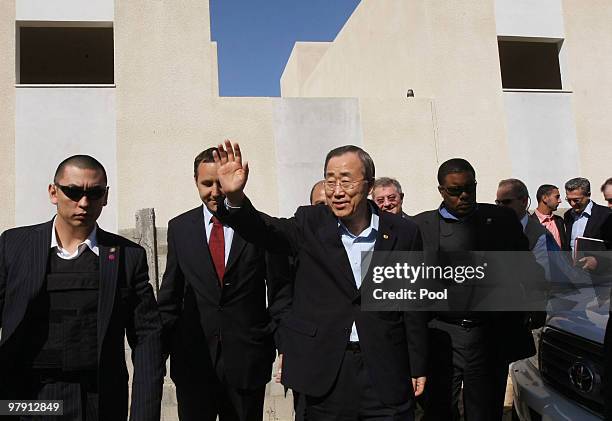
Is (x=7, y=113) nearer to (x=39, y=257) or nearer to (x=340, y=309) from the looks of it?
(x=39, y=257)

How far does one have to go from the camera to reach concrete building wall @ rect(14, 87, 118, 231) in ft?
33.2

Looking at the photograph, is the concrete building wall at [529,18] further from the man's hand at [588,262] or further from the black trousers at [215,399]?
the black trousers at [215,399]

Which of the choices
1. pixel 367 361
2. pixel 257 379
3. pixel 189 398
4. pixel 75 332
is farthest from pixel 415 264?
pixel 75 332

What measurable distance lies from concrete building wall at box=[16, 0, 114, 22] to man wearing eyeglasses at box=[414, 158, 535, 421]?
9188 mm

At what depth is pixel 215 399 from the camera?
10.2 feet

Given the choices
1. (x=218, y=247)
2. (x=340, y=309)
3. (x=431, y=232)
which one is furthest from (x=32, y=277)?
(x=431, y=232)

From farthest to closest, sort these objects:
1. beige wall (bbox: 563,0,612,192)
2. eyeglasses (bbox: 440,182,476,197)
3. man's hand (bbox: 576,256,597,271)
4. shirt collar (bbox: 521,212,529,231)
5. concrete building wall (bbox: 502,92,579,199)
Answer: beige wall (bbox: 563,0,612,192), concrete building wall (bbox: 502,92,579,199), shirt collar (bbox: 521,212,529,231), man's hand (bbox: 576,256,597,271), eyeglasses (bbox: 440,182,476,197)

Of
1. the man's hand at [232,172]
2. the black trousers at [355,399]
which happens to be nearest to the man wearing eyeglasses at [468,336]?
the black trousers at [355,399]

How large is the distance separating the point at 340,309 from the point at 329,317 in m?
0.06

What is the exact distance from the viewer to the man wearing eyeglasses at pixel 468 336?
341 centimetres

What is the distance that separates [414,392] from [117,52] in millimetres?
9495

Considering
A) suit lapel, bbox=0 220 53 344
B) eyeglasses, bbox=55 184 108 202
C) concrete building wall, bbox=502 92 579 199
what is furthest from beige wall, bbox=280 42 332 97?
suit lapel, bbox=0 220 53 344

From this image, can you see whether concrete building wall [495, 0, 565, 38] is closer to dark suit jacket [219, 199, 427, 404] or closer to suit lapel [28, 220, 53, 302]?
dark suit jacket [219, 199, 427, 404]

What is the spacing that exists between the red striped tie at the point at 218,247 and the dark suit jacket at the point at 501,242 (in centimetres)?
124
